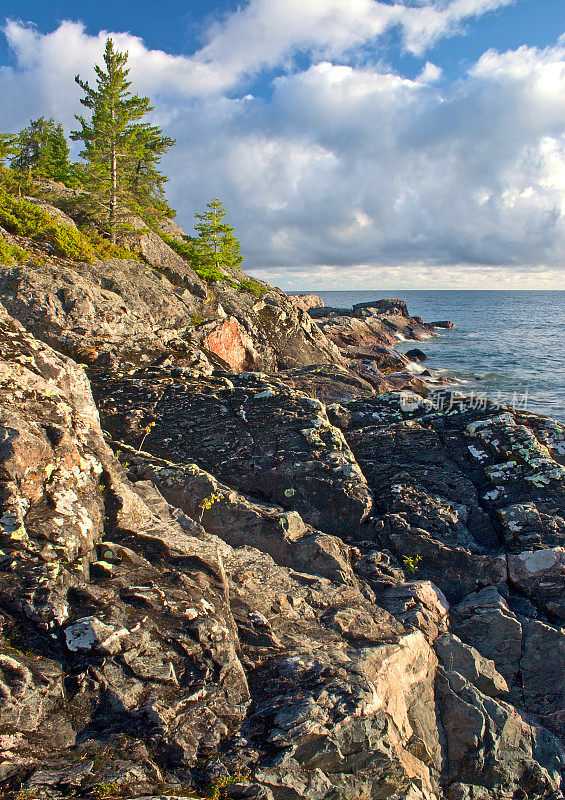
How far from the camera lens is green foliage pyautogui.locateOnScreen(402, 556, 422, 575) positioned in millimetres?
8453

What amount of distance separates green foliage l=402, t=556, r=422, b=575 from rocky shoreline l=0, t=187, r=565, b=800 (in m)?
0.11

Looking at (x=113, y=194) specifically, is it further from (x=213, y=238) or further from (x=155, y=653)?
(x=155, y=653)

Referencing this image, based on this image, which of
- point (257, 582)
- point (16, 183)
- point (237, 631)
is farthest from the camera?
point (16, 183)

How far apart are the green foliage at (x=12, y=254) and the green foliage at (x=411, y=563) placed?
52.2ft

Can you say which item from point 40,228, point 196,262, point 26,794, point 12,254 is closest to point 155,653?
point 26,794

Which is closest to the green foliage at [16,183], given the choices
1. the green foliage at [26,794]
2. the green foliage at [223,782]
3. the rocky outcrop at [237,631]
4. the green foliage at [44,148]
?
the green foliage at [44,148]

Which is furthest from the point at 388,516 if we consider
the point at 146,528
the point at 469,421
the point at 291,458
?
the point at 146,528

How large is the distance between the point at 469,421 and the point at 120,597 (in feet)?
30.3

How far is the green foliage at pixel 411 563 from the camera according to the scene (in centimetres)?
845

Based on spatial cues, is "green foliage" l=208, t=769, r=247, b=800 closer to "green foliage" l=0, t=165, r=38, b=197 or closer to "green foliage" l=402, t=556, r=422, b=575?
"green foliage" l=402, t=556, r=422, b=575

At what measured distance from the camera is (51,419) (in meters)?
6.30

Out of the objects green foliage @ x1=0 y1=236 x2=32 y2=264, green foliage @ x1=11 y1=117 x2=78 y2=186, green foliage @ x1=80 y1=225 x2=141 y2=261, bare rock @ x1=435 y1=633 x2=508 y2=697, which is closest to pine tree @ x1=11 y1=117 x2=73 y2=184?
green foliage @ x1=11 y1=117 x2=78 y2=186

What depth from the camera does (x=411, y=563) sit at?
8.50 meters

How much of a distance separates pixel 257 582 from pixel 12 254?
50.4 feet
